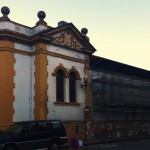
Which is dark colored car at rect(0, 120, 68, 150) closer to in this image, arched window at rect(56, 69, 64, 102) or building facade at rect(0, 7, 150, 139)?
building facade at rect(0, 7, 150, 139)

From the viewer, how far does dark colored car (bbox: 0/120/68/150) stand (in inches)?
635

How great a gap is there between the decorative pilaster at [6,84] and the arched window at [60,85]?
373 cm

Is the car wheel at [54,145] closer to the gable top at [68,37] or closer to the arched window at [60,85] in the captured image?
the arched window at [60,85]

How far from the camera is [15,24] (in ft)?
80.5

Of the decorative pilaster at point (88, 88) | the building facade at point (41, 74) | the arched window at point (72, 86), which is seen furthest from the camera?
the decorative pilaster at point (88, 88)

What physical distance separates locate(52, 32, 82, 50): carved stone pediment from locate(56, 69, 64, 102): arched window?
2201 mm

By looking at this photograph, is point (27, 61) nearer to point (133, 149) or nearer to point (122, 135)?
point (133, 149)

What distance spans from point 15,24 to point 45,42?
253cm

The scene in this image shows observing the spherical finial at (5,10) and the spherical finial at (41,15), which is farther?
the spherical finial at (41,15)

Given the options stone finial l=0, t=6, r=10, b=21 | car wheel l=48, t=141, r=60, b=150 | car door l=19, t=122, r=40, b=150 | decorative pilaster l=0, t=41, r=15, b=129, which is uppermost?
stone finial l=0, t=6, r=10, b=21

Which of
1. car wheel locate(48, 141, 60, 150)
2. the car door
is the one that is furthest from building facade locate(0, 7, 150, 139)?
the car door

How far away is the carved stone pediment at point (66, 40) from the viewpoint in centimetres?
2607

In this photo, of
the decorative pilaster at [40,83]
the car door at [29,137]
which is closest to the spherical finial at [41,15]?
the decorative pilaster at [40,83]

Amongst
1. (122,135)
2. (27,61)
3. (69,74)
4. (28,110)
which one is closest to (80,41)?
(69,74)
